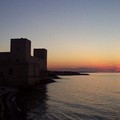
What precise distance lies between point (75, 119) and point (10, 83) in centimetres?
2583

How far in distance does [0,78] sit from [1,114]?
89.9 ft

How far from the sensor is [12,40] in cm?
4669

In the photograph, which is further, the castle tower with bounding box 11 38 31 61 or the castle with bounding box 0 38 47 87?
the castle tower with bounding box 11 38 31 61

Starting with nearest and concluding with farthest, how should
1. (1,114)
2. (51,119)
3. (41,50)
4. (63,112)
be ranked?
(1,114)
(51,119)
(63,112)
(41,50)

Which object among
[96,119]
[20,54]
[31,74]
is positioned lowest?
[96,119]

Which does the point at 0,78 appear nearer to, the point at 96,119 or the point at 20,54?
the point at 20,54

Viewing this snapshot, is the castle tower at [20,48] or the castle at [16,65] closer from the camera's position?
the castle at [16,65]

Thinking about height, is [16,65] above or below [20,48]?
below

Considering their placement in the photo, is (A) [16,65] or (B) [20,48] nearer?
(A) [16,65]

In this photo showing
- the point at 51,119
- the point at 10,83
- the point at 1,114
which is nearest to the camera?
the point at 1,114

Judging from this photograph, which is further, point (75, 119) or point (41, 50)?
point (41, 50)

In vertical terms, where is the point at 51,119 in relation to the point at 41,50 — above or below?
below

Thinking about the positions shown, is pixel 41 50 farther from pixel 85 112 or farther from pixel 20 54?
pixel 85 112

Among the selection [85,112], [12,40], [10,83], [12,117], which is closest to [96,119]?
[85,112]
